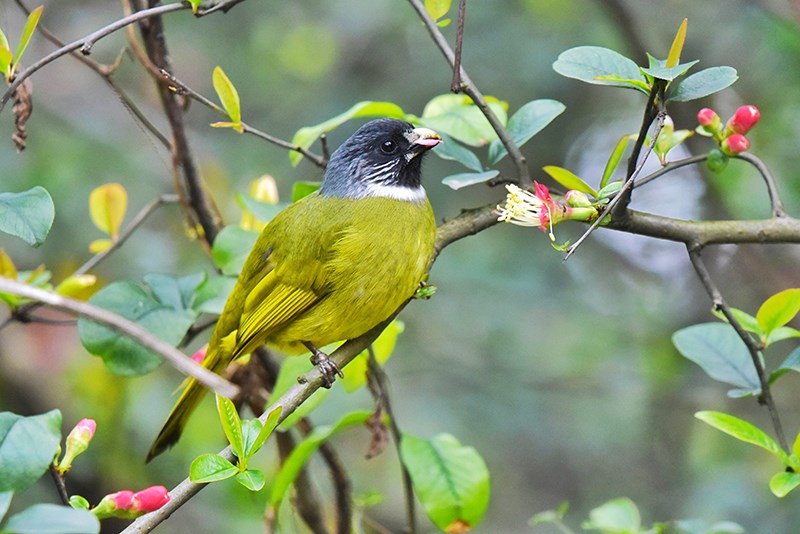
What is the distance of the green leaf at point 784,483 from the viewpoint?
2.14 m

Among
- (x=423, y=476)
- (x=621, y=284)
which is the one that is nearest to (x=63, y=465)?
(x=423, y=476)

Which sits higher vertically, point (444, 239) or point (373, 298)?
point (444, 239)

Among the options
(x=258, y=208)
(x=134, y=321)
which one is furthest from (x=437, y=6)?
(x=134, y=321)

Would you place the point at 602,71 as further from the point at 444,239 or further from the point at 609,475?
the point at 609,475

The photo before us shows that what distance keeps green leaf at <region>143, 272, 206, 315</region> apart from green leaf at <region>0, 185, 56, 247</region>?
0.72 metres

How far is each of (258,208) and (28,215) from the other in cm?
105

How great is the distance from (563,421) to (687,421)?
0.99m

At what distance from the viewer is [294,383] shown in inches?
112

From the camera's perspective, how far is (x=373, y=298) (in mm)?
2949

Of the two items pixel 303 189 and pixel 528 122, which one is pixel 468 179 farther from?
pixel 303 189

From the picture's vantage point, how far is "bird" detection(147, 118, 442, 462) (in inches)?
117

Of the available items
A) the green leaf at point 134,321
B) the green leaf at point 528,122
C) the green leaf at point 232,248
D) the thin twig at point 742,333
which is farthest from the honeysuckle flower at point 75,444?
the thin twig at point 742,333

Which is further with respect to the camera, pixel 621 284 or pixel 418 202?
pixel 621 284

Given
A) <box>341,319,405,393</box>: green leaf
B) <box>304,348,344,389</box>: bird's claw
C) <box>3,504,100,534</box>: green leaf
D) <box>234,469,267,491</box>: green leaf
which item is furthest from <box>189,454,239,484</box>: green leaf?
<box>341,319,405,393</box>: green leaf
